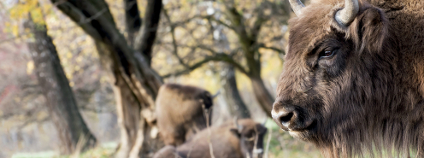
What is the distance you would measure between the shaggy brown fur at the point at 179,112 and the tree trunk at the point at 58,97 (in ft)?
15.8

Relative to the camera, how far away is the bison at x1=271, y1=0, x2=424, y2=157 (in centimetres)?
284

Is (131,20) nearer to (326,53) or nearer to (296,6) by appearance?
(296,6)

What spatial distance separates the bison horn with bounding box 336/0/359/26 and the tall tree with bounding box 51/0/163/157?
18.4ft

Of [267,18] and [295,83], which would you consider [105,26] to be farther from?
[295,83]

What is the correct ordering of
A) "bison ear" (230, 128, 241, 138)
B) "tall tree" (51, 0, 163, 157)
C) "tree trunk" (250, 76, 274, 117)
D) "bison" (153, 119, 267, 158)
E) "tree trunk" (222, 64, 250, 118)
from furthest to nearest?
"tree trunk" (222, 64, 250, 118), "tree trunk" (250, 76, 274, 117), "tall tree" (51, 0, 163, 157), "bison ear" (230, 128, 241, 138), "bison" (153, 119, 267, 158)

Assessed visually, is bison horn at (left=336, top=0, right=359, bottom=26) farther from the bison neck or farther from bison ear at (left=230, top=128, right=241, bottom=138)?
bison ear at (left=230, top=128, right=241, bottom=138)

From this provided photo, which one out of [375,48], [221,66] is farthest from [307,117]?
[221,66]

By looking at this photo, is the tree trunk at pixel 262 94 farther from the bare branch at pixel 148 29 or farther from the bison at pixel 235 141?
the bison at pixel 235 141

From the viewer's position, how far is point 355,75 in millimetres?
2965

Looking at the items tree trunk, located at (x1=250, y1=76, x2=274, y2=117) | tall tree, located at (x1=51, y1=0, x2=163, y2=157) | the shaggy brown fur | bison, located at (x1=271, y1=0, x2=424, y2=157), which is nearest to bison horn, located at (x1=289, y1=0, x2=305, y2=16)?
bison, located at (x1=271, y1=0, x2=424, y2=157)

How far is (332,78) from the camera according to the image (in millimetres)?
2982

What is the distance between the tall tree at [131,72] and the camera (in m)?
7.88

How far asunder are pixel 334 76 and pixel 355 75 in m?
0.15

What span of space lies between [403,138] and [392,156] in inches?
11.2
